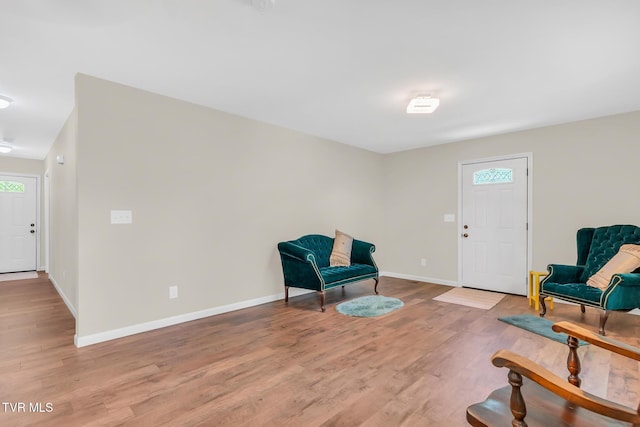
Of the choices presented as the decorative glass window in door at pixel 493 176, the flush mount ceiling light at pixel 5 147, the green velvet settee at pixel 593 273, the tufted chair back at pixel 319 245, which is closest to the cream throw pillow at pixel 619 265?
the green velvet settee at pixel 593 273

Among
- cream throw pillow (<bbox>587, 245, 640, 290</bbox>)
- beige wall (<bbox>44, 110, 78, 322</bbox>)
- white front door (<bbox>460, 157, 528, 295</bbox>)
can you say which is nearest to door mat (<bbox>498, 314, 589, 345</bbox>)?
cream throw pillow (<bbox>587, 245, 640, 290</bbox>)

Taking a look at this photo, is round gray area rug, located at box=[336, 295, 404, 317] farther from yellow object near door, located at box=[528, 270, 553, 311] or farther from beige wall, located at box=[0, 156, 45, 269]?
beige wall, located at box=[0, 156, 45, 269]

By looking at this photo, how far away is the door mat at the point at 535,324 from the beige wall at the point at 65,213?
472 cm

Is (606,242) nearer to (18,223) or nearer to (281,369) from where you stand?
(281,369)

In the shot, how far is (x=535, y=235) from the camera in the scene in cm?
461

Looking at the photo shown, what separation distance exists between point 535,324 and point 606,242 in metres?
1.38

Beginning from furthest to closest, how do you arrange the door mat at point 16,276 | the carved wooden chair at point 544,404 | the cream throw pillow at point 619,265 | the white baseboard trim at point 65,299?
the door mat at point 16,276
the white baseboard trim at point 65,299
the cream throw pillow at point 619,265
the carved wooden chair at point 544,404

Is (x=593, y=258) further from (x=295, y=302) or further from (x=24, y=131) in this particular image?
(x=24, y=131)

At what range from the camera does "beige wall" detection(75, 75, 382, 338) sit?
2982 mm

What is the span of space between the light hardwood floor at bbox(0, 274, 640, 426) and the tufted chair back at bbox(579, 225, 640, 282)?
2.05 ft

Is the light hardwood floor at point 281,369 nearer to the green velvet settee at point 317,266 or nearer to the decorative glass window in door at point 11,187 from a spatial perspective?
the green velvet settee at point 317,266

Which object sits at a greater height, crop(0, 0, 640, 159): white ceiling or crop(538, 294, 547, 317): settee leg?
crop(0, 0, 640, 159): white ceiling

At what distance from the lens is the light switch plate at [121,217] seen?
3084mm

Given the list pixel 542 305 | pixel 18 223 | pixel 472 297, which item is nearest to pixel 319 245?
pixel 472 297
